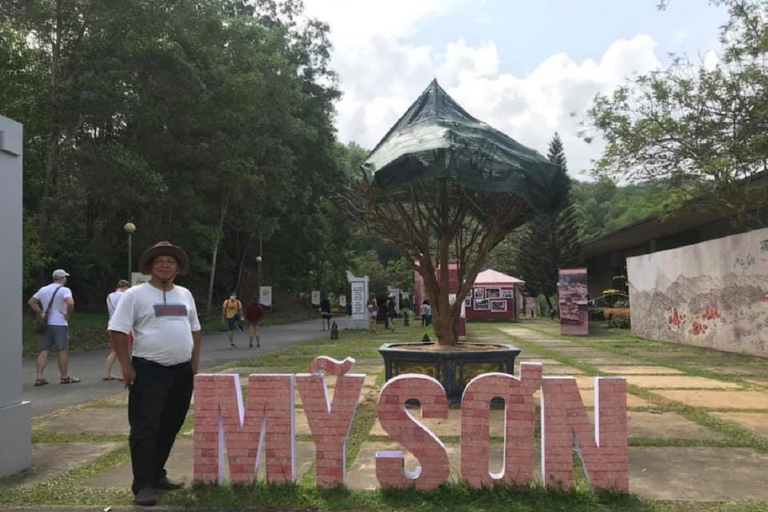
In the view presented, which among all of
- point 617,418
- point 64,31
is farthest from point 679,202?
point 64,31

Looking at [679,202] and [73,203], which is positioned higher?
[73,203]

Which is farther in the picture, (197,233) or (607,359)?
(197,233)

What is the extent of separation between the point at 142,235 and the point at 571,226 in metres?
26.5

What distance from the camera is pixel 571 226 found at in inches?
1635

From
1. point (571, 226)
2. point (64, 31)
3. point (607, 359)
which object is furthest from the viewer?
point (571, 226)

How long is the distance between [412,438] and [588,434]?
119 cm

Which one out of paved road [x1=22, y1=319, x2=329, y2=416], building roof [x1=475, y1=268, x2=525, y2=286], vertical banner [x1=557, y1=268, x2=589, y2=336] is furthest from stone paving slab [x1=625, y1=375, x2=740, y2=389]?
building roof [x1=475, y1=268, x2=525, y2=286]

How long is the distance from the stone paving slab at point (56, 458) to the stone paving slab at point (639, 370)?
8.61 metres

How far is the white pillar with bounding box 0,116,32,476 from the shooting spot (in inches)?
199

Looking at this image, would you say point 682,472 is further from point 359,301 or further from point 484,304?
point 484,304

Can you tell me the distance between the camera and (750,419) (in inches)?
281

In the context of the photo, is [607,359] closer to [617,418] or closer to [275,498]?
[617,418]

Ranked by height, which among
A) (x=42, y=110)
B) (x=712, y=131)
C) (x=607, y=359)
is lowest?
(x=607, y=359)

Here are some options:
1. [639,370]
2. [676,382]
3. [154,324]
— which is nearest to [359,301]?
[639,370]
